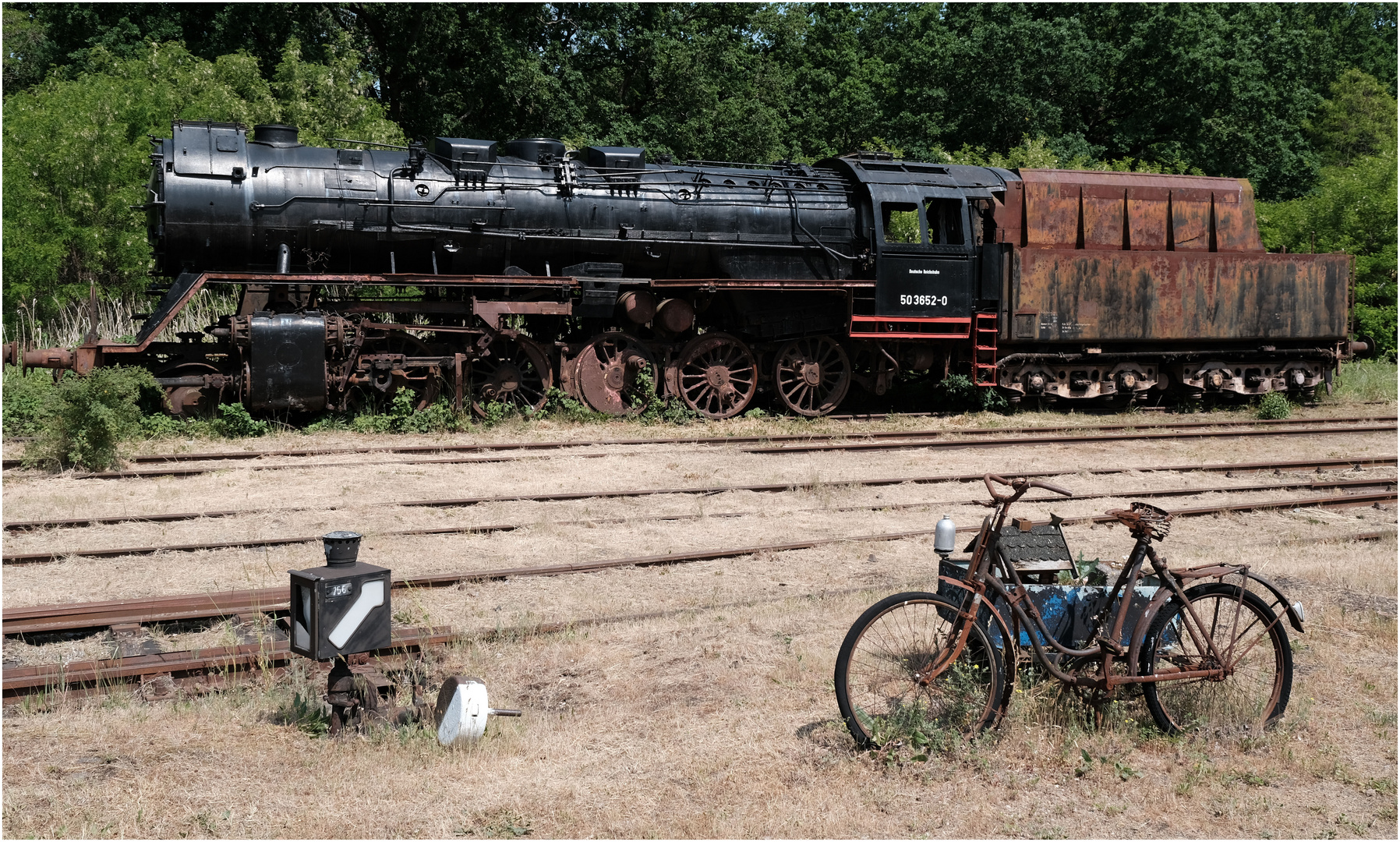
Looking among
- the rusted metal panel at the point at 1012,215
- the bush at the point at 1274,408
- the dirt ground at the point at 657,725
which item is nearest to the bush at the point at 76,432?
the dirt ground at the point at 657,725

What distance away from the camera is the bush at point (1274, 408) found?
16.5 meters

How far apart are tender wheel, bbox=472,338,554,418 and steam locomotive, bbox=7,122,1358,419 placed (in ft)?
0.13

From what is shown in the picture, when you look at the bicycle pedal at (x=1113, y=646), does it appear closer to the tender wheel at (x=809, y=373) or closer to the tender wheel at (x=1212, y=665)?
the tender wheel at (x=1212, y=665)

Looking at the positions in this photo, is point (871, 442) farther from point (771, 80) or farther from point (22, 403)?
point (771, 80)

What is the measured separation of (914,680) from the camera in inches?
194

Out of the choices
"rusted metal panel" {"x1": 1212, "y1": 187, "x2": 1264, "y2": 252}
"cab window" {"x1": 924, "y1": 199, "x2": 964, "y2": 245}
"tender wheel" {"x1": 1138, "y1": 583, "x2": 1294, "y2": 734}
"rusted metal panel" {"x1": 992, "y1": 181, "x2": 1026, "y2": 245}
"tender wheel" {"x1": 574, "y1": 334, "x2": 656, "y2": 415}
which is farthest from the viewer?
"rusted metal panel" {"x1": 1212, "y1": 187, "x2": 1264, "y2": 252}

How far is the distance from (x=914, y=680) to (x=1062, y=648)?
0.70 m

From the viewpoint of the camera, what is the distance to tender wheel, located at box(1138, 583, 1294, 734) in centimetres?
502

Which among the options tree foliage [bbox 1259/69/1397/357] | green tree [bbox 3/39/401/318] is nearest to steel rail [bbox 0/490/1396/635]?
green tree [bbox 3/39/401/318]

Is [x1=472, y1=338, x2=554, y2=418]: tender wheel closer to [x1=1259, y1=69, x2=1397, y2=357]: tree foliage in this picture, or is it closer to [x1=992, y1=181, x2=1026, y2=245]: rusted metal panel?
[x1=992, y1=181, x2=1026, y2=245]: rusted metal panel

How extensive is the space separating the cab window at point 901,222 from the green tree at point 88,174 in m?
10.7

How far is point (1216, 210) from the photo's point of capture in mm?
17828

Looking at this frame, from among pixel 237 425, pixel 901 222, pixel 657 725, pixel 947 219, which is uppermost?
A: pixel 901 222

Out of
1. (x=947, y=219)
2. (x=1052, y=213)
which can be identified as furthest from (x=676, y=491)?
(x=1052, y=213)
